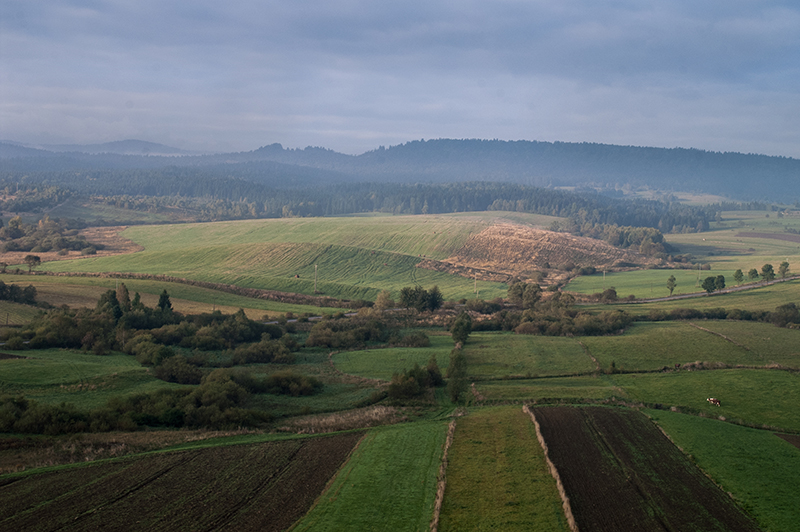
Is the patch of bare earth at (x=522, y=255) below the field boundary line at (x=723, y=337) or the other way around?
the other way around

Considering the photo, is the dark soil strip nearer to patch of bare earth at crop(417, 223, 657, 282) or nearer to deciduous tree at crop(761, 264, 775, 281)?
deciduous tree at crop(761, 264, 775, 281)

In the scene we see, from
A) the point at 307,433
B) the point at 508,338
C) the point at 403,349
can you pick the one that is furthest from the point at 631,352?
the point at 307,433

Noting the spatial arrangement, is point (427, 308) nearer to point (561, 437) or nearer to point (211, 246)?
point (561, 437)

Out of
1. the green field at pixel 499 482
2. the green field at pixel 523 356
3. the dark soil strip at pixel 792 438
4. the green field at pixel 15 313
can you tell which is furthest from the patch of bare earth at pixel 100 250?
the dark soil strip at pixel 792 438

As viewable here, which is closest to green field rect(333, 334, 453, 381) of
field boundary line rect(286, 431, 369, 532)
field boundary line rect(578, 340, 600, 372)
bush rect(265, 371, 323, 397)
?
bush rect(265, 371, 323, 397)

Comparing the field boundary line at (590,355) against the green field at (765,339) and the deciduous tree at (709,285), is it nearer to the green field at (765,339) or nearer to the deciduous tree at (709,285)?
the green field at (765,339)

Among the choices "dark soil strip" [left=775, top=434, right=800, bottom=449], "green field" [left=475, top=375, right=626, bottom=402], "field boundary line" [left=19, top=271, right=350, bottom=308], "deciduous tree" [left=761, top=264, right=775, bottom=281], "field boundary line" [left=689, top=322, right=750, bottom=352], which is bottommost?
"field boundary line" [left=19, top=271, right=350, bottom=308]
